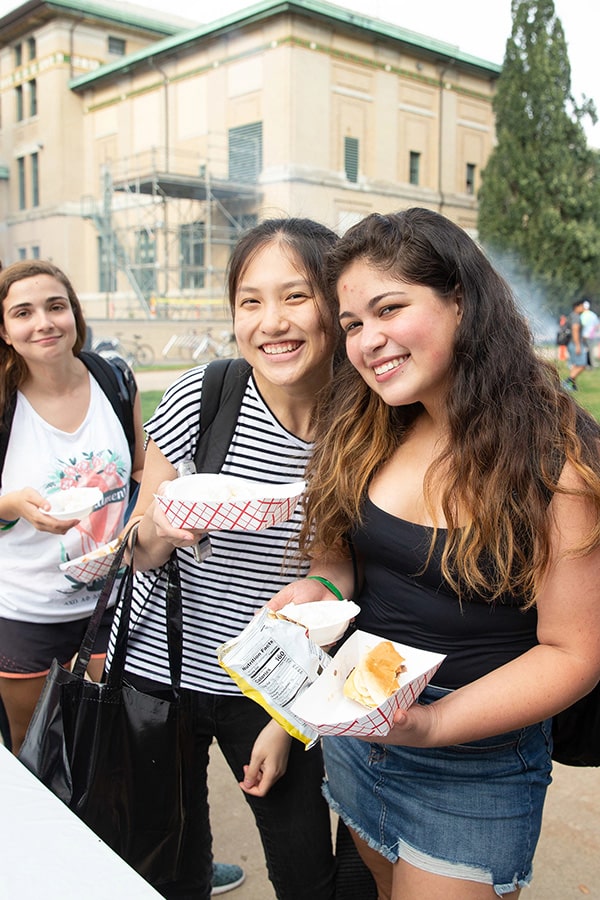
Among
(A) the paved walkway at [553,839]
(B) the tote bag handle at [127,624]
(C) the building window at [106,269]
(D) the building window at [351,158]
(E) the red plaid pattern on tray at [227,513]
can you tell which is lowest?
(A) the paved walkway at [553,839]

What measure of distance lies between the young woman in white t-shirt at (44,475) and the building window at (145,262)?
88.5 ft

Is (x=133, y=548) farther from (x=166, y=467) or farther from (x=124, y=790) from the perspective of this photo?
(x=124, y=790)

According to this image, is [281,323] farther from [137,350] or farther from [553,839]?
[137,350]

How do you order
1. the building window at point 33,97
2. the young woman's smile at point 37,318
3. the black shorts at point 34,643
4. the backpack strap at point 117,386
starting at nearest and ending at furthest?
the black shorts at point 34,643
the young woman's smile at point 37,318
the backpack strap at point 117,386
the building window at point 33,97

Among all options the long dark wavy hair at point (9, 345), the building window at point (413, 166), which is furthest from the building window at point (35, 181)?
the long dark wavy hair at point (9, 345)

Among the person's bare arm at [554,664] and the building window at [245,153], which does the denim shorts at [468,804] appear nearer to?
the person's bare arm at [554,664]

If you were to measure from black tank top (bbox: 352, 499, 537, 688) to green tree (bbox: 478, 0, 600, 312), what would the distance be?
→ 23.8 m

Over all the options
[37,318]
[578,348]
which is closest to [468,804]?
[37,318]

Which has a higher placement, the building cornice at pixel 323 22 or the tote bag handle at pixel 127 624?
the building cornice at pixel 323 22

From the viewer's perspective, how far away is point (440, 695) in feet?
4.56

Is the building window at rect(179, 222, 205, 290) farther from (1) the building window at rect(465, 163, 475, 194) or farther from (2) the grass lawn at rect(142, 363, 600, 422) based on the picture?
(2) the grass lawn at rect(142, 363, 600, 422)

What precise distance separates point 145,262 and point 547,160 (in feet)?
47.9

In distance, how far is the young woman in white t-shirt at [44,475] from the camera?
2.27 meters

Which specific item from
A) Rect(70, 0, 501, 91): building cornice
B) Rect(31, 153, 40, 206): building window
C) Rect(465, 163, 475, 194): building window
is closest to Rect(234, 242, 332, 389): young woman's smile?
Rect(70, 0, 501, 91): building cornice
